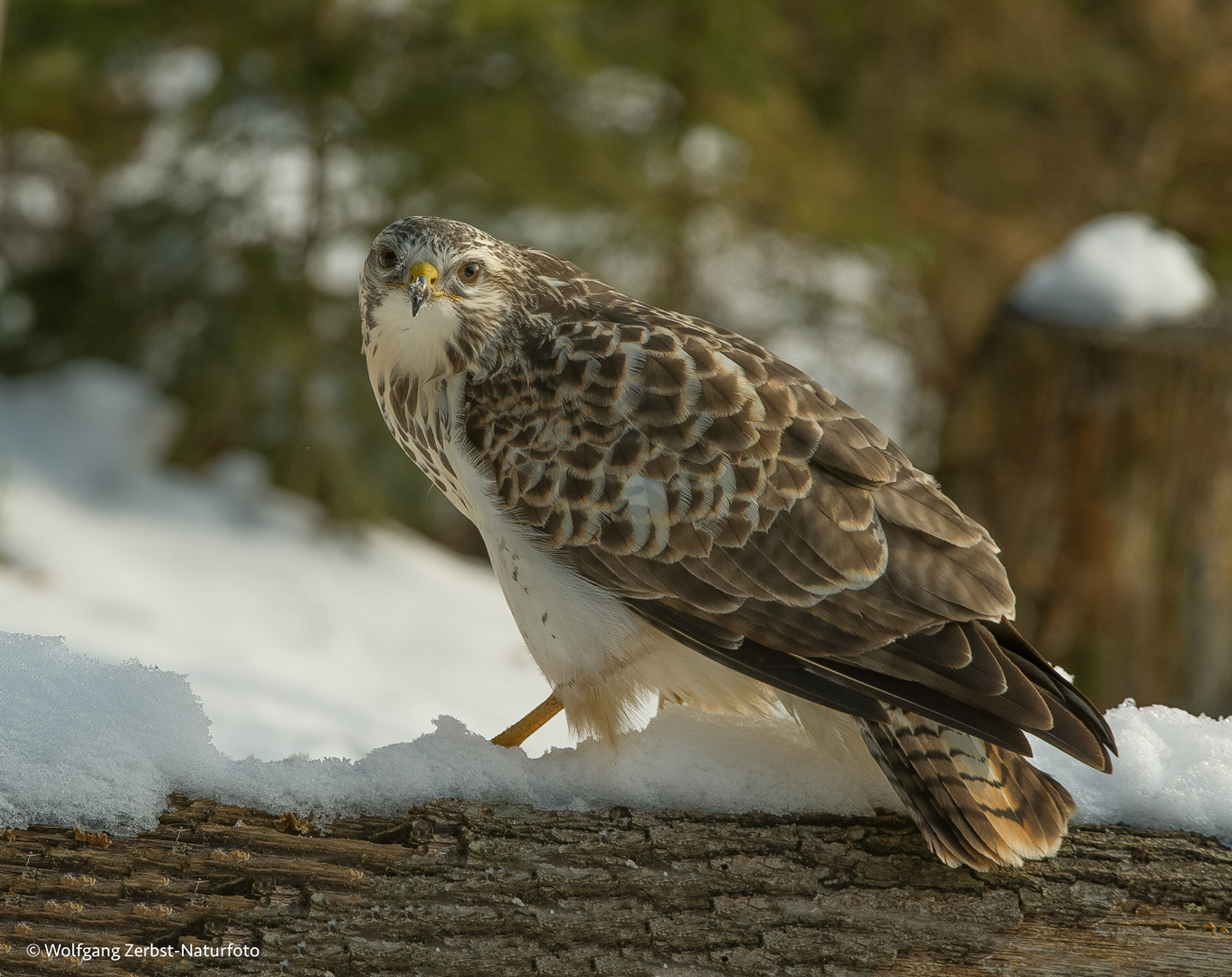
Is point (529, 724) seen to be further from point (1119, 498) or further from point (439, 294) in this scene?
point (1119, 498)

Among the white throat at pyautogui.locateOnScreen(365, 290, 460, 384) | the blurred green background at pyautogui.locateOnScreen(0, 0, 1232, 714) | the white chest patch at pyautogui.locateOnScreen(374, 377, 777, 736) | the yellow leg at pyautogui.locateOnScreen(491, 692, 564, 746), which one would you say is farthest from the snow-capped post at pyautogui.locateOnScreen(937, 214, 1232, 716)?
the white throat at pyautogui.locateOnScreen(365, 290, 460, 384)

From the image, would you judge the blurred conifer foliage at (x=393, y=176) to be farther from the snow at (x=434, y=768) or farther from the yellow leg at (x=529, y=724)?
the snow at (x=434, y=768)

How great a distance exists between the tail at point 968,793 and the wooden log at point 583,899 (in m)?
0.10

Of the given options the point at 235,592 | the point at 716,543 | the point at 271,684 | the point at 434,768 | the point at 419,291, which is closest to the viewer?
the point at 434,768

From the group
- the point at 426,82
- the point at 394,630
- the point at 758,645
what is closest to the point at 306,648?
the point at 394,630

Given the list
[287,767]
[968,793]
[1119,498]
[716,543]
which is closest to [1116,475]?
[1119,498]

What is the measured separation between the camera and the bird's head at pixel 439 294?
303cm

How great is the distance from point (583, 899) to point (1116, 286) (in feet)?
14.3

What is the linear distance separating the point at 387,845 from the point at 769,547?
3.34ft

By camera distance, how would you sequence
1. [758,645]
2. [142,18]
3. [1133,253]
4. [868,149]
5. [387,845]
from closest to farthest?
[387,845]
[758,645]
[1133,253]
[142,18]
[868,149]

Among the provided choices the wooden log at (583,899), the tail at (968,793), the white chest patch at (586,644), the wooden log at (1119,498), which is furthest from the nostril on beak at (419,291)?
the wooden log at (1119,498)

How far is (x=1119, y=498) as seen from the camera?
534cm

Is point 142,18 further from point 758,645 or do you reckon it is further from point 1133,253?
point 758,645

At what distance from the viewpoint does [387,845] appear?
233 cm
